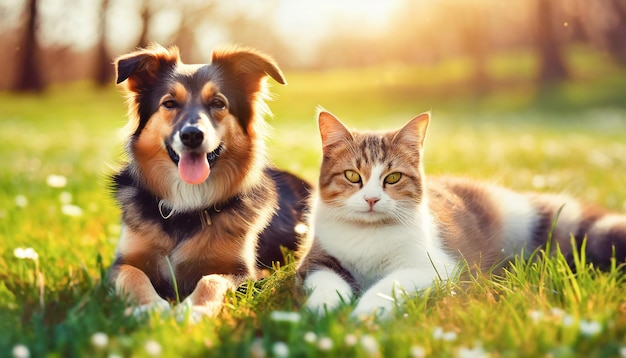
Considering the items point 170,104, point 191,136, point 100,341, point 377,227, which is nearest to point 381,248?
point 377,227

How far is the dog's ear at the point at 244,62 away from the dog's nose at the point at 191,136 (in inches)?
28.7

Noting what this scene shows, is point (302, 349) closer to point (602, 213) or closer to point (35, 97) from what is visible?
point (602, 213)

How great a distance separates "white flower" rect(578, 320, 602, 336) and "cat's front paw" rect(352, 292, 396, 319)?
87 centimetres

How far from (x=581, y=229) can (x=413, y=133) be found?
5.65 ft

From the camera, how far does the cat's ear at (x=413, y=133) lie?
3.99 metres

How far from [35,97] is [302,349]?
2839 cm

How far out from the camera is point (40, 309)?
3518 millimetres

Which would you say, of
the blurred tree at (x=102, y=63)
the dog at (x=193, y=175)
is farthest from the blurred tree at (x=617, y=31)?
the dog at (x=193, y=175)

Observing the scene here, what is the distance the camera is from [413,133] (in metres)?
4.02

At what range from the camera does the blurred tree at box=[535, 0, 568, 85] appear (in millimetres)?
26861

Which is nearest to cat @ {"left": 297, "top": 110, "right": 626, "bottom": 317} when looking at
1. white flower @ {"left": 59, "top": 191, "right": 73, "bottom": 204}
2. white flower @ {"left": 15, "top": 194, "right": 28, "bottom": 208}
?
white flower @ {"left": 59, "top": 191, "right": 73, "bottom": 204}

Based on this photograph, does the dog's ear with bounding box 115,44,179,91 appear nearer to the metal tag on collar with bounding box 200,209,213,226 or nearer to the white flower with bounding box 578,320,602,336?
the metal tag on collar with bounding box 200,209,213,226

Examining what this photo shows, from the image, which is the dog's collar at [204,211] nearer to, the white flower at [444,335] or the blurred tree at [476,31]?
the white flower at [444,335]

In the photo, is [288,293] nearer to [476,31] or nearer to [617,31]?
[476,31]
